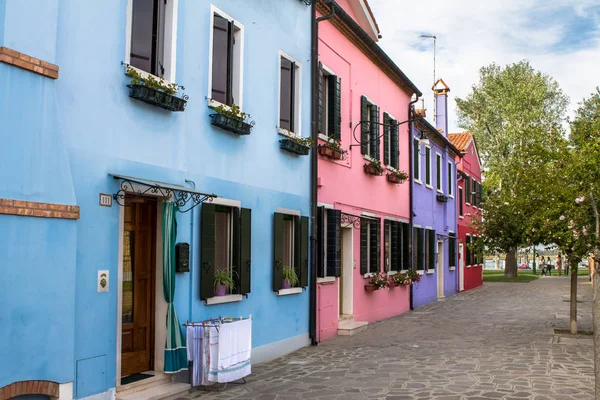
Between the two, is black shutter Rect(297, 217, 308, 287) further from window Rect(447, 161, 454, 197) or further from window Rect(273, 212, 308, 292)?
window Rect(447, 161, 454, 197)

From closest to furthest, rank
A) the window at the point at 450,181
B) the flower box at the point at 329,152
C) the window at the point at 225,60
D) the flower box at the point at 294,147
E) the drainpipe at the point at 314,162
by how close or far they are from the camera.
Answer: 1. the window at the point at 225,60
2. the flower box at the point at 294,147
3. the drainpipe at the point at 314,162
4. the flower box at the point at 329,152
5. the window at the point at 450,181

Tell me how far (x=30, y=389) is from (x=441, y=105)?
24764mm

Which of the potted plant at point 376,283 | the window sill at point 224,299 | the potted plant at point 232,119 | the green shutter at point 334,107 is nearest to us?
the window sill at point 224,299

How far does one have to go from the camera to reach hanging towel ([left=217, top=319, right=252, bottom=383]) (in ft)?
26.5

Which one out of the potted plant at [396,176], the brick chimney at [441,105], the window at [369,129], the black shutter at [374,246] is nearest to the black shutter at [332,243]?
the window at [369,129]

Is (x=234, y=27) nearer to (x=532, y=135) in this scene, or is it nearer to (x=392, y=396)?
(x=392, y=396)

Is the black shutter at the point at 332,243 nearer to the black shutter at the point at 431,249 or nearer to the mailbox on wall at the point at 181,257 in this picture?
the mailbox on wall at the point at 181,257

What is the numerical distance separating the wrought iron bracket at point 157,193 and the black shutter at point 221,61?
1.71 metres

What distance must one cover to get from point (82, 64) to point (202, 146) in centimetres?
247

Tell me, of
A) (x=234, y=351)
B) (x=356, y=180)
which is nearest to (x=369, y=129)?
(x=356, y=180)

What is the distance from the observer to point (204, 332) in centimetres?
794

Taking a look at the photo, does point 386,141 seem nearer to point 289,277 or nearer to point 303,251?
point 303,251

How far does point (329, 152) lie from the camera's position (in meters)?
13.1

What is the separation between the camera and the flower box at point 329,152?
1298 centimetres
